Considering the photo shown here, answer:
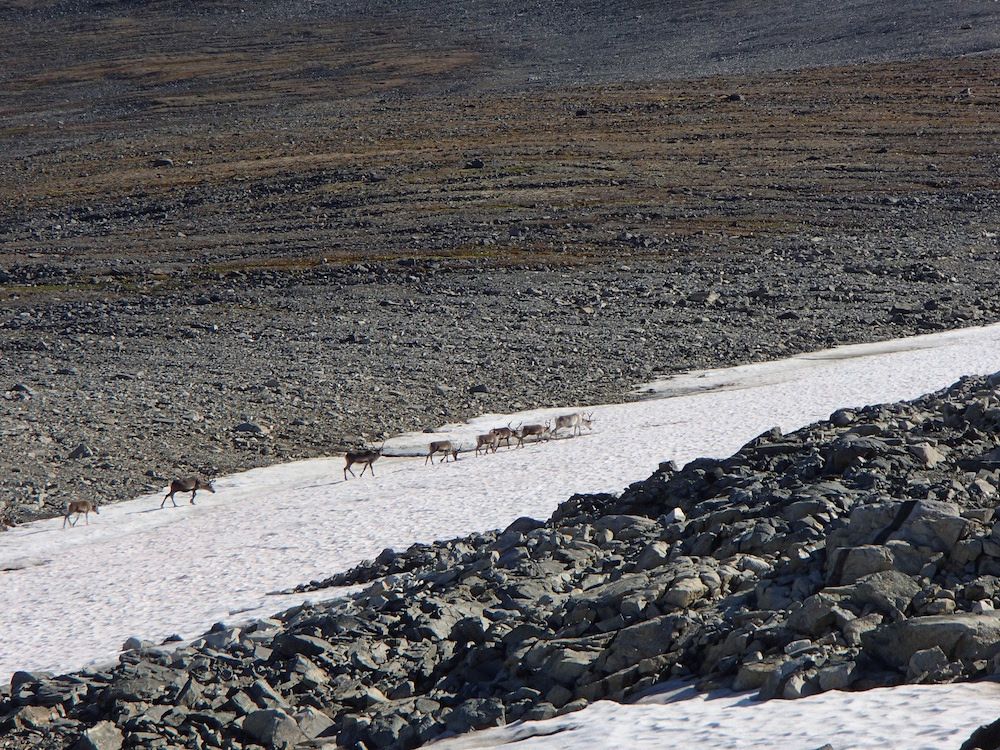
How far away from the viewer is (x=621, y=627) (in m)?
8.84

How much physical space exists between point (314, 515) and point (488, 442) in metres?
3.75

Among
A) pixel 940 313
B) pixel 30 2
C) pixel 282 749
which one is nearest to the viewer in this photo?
pixel 282 749

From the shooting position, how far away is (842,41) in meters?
68.9

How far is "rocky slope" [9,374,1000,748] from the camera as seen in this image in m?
7.80

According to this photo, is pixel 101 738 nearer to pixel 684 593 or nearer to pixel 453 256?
pixel 684 593

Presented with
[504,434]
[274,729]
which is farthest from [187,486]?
[274,729]

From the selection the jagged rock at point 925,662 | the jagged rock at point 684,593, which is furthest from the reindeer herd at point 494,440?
the jagged rock at point 925,662

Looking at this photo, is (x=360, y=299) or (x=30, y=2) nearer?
(x=360, y=299)

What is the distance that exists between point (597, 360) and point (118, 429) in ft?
30.3

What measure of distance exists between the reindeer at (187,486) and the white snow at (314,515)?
15 centimetres

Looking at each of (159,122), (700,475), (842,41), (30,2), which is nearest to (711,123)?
(842,41)

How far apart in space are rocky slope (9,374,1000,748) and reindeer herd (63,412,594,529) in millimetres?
6223

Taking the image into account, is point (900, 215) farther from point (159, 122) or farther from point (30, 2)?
point (30, 2)

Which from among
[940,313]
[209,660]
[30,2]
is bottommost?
[940,313]
